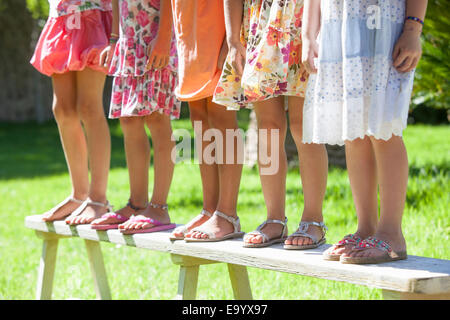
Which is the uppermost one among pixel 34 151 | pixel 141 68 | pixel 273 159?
pixel 141 68

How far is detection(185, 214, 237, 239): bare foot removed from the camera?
304cm

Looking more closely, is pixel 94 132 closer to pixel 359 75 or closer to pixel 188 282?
pixel 188 282

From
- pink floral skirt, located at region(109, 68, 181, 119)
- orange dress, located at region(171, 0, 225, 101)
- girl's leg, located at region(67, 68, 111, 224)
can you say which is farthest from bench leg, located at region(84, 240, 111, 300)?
orange dress, located at region(171, 0, 225, 101)

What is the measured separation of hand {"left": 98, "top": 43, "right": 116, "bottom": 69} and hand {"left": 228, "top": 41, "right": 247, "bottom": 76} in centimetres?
98

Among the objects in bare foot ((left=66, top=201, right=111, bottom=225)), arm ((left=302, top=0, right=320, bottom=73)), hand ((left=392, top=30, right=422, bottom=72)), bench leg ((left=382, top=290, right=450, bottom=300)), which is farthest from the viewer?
bare foot ((left=66, top=201, right=111, bottom=225))

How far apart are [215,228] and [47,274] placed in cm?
155

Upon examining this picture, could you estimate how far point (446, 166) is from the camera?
7.40 m

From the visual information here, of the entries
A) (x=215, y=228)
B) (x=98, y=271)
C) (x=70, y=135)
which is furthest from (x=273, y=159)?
(x=98, y=271)

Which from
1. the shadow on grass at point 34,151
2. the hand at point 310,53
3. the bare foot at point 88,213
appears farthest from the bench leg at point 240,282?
the shadow on grass at point 34,151

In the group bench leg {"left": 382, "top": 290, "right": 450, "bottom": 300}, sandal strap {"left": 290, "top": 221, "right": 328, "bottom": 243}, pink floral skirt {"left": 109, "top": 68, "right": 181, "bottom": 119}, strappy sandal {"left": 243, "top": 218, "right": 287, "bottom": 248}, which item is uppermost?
pink floral skirt {"left": 109, "top": 68, "right": 181, "bottom": 119}

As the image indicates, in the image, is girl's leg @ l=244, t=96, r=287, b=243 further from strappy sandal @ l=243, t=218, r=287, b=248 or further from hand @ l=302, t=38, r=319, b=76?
hand @ l=302, t=38, r=319, b=76

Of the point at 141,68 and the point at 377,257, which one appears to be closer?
the point at 377,257

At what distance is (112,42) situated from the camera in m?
3.66

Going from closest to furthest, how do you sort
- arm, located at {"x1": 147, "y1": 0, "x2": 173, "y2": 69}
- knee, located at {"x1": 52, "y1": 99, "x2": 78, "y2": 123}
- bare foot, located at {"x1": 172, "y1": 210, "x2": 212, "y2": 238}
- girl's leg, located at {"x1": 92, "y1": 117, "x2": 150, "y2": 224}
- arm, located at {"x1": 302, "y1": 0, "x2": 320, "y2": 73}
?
arm, located at {"x1": 302, "y1": 0, "x2": 320, "y2": 73}, bare foot, located at {"x1": 172, "y1": 210, "x2": 212, "y2": 238}, arm, located at {"x1": 147, "y1": 0, "x2": 173, "y2": 69}, girl's leg, located at {"x1": 92, "y1": 117, "x2": 150, "y2": 224}, knee, located at {"x1": 52, "y1": 99, "x2": 78, "y2": 123}
